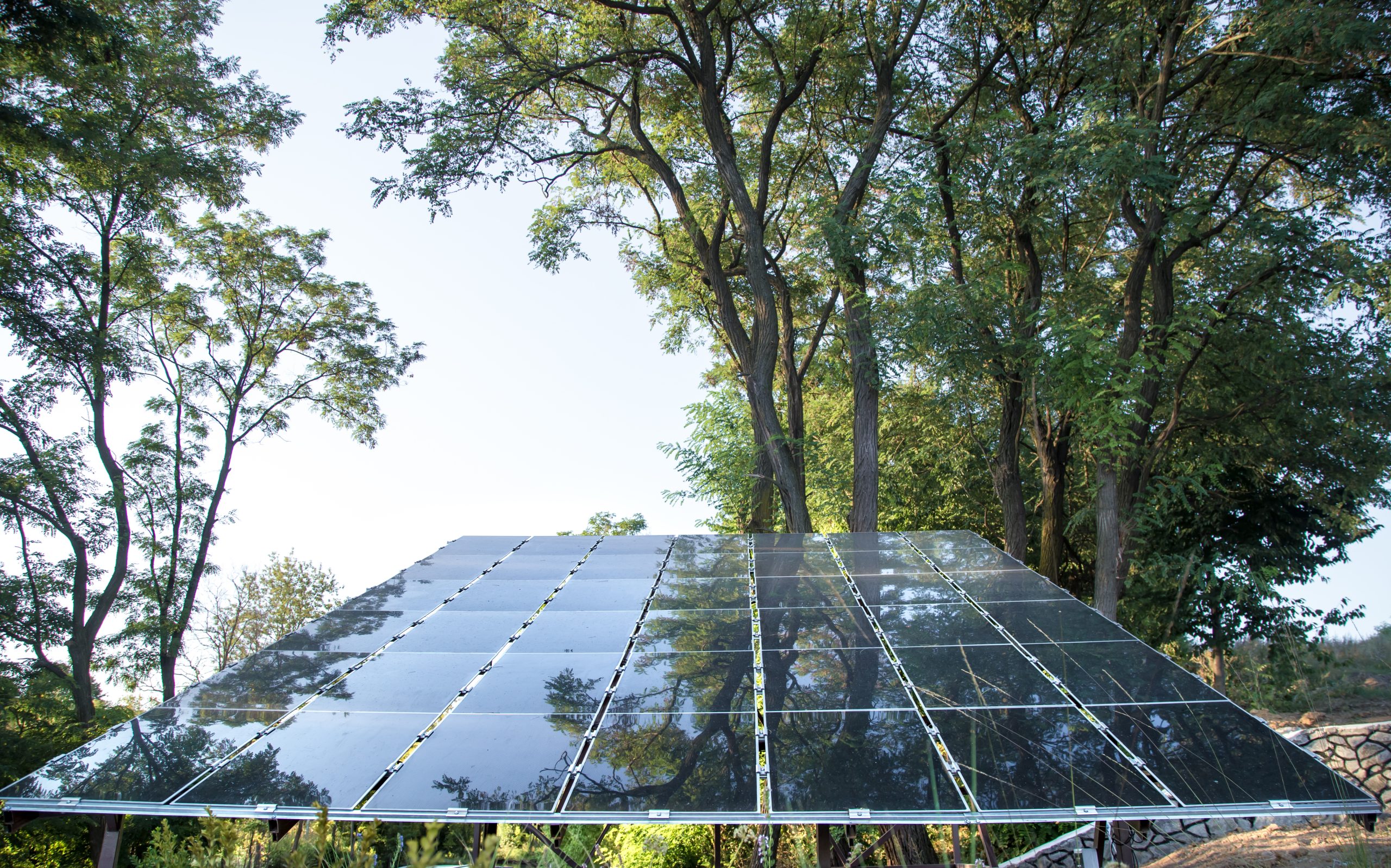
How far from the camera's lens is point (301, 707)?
22.9 ft

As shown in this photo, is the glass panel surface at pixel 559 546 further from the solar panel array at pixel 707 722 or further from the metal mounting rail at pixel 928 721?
the metal mounting rail at pixel 928 721

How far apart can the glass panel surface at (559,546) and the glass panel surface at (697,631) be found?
3.04 metres

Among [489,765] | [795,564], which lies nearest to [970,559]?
[795,564]

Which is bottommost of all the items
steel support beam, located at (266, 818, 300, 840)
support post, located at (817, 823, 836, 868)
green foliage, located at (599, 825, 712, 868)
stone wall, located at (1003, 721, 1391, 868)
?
green foliage, located at (599, 825, 712, 868)

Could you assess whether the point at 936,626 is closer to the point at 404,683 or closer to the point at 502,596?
the point at 502,596

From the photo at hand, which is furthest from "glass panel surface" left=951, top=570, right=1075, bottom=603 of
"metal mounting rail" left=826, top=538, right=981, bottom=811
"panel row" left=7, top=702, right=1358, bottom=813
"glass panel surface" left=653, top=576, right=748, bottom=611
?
"panel row" left=7, top=702, right=1358, bottom=813

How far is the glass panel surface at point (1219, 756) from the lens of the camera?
5453 millimetres

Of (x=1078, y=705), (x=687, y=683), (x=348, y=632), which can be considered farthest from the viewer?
(x=348, y=632)

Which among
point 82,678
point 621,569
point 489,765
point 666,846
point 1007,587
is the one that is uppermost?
point 621,569

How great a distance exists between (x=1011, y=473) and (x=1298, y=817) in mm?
8668

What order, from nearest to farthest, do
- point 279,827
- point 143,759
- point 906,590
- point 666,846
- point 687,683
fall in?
point 279,827 < point 143,759 < point 687,683 < point 906,590 < point 666,846

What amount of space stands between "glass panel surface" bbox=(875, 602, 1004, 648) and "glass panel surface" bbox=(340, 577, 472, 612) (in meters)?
4.88

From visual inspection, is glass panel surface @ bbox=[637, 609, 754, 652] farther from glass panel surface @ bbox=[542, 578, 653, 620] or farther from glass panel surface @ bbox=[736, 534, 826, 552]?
glass panel surface @ bbox=[736, 534, 826, 552]

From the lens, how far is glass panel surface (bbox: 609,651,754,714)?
677 cm
